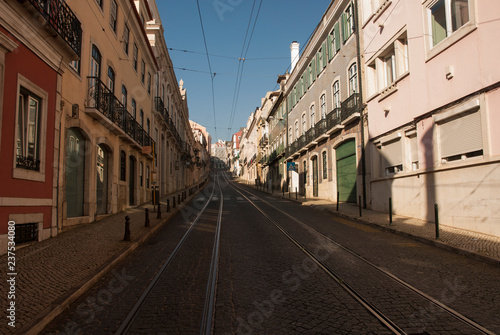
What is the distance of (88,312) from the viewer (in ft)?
13.8

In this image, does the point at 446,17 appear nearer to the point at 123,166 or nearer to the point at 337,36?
the point at 337,36

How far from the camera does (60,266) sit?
5980mm

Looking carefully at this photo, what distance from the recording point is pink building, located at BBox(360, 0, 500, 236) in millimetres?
8641

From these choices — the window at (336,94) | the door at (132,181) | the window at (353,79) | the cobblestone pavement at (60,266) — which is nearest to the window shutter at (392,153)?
the window at (353,79)

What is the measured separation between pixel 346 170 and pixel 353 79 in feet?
16.7

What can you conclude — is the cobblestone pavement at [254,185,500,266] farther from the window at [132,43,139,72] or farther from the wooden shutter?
the window at [132,43,139,72]

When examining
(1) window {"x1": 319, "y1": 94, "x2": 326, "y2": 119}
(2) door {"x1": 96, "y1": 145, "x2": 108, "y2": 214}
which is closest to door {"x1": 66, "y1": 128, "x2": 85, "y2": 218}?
(2) door {"x1": 96, "y1": 145, "x2": 108, "y2": 214}

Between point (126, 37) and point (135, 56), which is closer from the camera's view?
point (126, 37)

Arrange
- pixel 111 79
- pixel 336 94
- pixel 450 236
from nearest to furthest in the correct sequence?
pixel 450 236, pixel 111 79, pixel 336 94

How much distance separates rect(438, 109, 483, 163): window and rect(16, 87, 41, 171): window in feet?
36.4

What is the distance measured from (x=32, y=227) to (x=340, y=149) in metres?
16.7

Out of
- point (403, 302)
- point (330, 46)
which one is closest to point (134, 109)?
point (330, 46)

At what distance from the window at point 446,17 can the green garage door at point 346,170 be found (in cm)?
814

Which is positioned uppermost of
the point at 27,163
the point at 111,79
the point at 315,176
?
the point at 111,79
